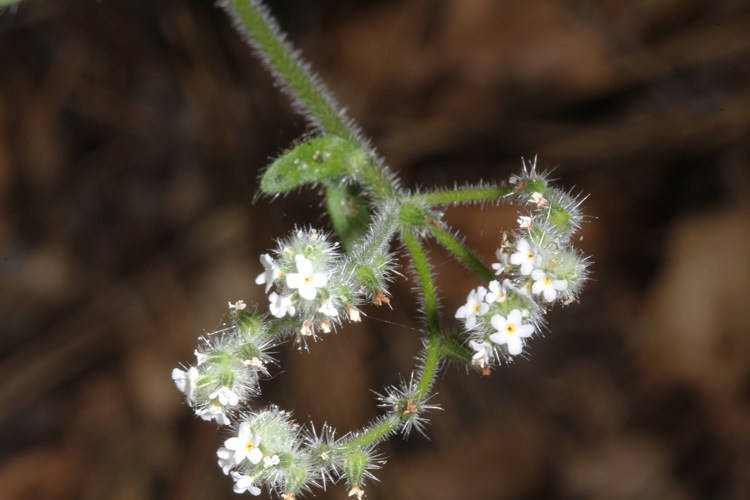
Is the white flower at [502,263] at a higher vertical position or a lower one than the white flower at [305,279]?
lower

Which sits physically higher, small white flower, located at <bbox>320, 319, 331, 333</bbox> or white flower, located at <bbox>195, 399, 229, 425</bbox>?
small white flower, located at <bbox>320, 319, 331, 333</bbox>

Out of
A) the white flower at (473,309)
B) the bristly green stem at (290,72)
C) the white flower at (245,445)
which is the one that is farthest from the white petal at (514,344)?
the bristly green stem at (290,72)

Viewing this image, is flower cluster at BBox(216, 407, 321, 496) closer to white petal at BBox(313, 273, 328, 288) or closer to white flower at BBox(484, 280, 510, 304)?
white petal at BBox(313, 273, 328, 288)

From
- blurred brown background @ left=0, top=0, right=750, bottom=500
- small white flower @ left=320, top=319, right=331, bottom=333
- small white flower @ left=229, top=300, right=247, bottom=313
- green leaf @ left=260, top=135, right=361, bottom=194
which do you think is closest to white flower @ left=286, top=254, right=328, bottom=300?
small white flower @ left=320, top=319, right=331, bottom=333

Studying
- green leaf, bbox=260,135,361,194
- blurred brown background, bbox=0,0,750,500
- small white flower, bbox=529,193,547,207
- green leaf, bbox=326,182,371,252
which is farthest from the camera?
blurred brown background, bbox=0,0,750,500

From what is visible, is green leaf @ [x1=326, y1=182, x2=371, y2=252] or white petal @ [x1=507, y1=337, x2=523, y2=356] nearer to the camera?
white petal @ [x1=507, y1=337, x2=523, y2=356]

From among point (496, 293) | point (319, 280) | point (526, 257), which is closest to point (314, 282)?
point (319, 280)

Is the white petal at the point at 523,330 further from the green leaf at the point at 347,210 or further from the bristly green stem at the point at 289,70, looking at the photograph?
the bristly green stem at the point at 289,70
